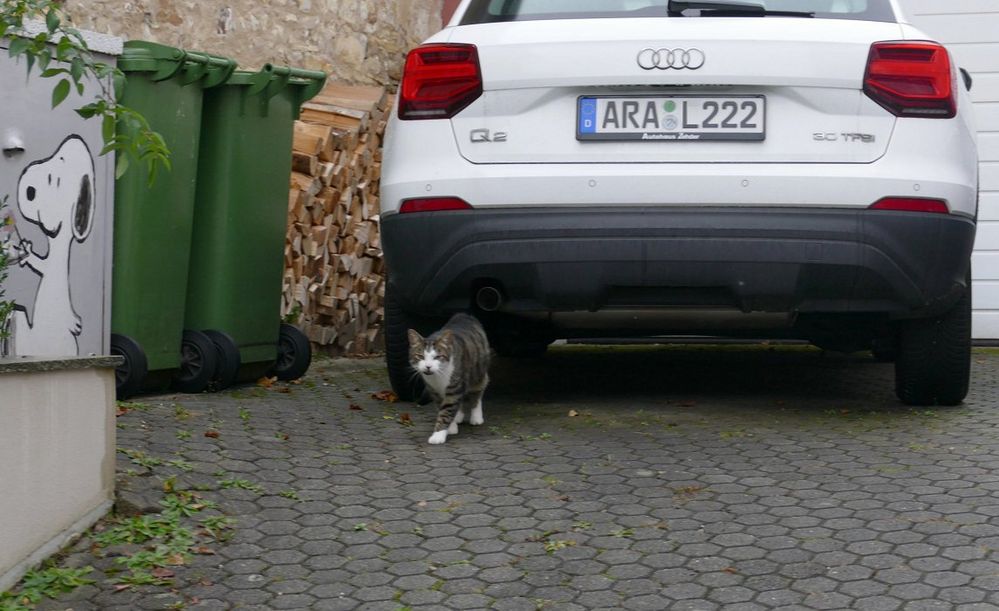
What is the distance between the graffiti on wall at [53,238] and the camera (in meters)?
5.69

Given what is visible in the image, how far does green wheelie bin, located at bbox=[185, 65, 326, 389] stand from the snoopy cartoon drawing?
81 cm

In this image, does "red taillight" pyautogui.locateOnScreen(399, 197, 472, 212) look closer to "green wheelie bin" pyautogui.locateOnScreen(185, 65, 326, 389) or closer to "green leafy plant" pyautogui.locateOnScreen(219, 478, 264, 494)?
"green leafy plant" pyautogui.locateOnScreen(219, 478, 264, 494)

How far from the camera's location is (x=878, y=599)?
3631 millimetres

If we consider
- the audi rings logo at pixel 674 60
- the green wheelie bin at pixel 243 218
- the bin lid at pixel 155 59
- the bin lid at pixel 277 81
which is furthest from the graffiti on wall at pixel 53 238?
the audi rings logo at pixel 674 60

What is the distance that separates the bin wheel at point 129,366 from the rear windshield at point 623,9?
191 cm

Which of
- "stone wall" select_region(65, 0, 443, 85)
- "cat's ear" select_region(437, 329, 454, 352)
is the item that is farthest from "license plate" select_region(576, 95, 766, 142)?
"stone wall" select_region(65, 0, 443, 85)

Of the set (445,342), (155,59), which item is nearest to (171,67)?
(155,59)

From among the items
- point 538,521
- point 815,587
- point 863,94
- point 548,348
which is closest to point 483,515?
point 538,521

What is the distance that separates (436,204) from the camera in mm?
5340

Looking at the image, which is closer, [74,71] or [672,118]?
[74,71]

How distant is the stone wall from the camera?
29.1ft

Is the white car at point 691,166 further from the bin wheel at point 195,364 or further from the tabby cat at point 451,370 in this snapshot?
the bin wheel at point 195,364

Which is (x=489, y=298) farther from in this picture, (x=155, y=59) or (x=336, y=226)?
(x=336, y=226)

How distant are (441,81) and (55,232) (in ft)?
5.43
